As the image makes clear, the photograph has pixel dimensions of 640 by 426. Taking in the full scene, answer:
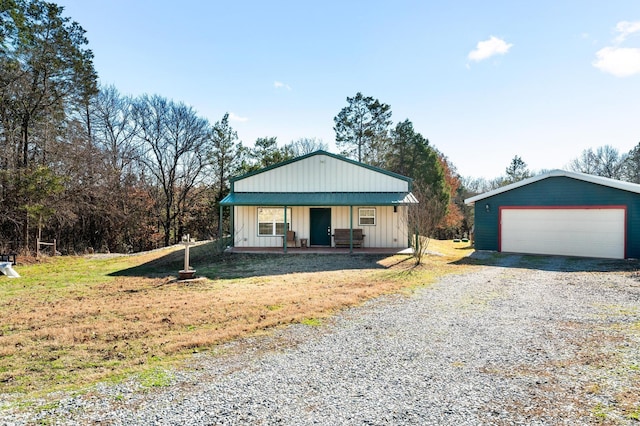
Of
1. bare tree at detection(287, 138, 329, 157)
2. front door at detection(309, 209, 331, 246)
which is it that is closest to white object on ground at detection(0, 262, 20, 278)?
front door at detection(309, 209, 331, 246)

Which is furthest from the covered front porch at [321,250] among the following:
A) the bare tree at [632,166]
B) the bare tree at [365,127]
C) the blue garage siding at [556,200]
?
the bare tree at [632,166]

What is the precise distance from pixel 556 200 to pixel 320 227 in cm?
1034

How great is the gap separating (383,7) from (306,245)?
10.3 meters

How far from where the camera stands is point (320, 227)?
18.1m

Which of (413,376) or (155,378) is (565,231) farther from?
(155,378)

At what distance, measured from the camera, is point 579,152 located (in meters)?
47.8

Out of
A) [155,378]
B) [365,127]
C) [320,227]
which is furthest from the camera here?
[365,127]

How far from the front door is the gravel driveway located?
10.7 meters

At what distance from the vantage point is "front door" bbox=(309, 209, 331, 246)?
18.0m

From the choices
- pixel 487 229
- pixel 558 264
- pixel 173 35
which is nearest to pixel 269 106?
pixel 173 35

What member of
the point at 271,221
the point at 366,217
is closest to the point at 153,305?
the point at 271,221

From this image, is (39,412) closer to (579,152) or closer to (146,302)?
(146,302)

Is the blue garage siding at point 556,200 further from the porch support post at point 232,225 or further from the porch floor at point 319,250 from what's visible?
the porch support post at point 232,225

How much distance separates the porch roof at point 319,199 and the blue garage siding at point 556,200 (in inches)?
151
